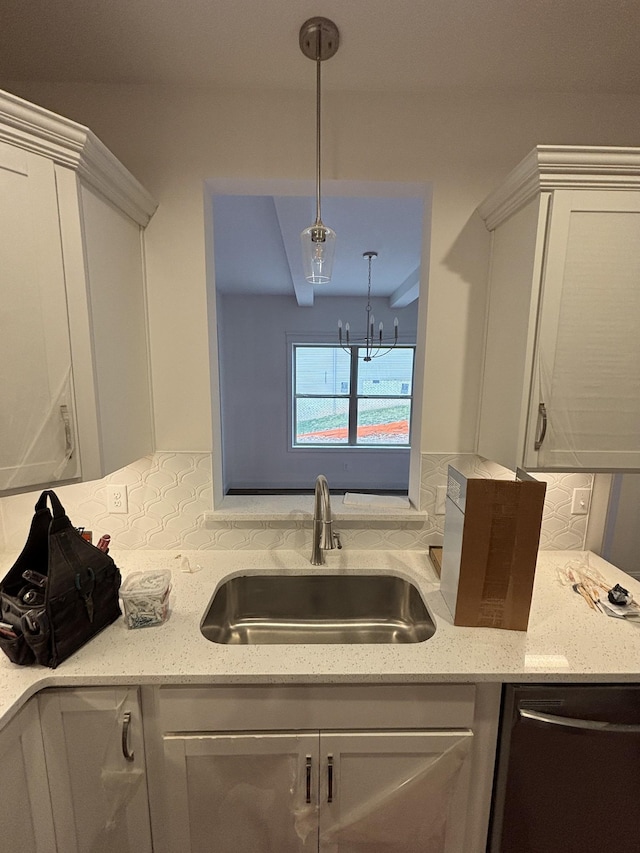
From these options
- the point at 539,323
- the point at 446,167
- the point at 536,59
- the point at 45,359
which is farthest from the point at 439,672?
the point at 536,59

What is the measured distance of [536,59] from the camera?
115cm

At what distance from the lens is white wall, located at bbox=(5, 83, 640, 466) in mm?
1286

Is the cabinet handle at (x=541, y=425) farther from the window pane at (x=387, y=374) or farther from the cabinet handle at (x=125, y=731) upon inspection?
the window pane at (x=387, y=374)

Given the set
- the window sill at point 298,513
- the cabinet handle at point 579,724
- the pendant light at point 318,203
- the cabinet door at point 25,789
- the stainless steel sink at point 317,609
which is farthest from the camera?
the window sill at point 298,513

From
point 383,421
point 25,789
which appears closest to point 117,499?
point 25,789

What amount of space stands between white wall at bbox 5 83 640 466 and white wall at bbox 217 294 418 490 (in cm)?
365

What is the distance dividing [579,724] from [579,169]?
1409 mm

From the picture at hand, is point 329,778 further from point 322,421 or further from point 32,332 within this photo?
point 322,421

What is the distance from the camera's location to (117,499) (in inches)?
56.4

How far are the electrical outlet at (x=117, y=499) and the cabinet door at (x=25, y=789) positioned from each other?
65 centimetres

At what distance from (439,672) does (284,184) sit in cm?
158

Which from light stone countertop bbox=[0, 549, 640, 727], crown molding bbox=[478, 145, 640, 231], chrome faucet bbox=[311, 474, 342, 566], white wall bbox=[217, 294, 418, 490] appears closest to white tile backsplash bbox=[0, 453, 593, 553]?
chrome faucet bbox=[311, 474, 342, 566]

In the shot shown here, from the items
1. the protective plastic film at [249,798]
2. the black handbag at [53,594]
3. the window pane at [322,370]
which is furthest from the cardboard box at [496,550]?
the window pane at [322,370]

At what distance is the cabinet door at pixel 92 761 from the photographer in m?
0.92
